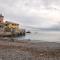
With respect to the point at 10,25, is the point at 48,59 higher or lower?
higher

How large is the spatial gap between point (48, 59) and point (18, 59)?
7.47ft

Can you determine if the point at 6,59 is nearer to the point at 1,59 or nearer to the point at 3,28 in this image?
the point at 1,59

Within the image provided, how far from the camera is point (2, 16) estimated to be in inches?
3322

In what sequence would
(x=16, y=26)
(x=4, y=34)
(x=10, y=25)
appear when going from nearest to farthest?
(x=4, y=34) → (x=10, y=25) → (x=16, y=26)

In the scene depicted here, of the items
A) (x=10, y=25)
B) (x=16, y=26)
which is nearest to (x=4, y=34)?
(x=10, y=25)

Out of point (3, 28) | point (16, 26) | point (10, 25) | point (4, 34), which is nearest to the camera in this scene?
point (4, 34)

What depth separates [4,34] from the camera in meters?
63.2

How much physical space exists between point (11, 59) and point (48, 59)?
2.80 m

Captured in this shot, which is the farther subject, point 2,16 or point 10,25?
point 2,16

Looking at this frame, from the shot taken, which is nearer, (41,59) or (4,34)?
(41,59)

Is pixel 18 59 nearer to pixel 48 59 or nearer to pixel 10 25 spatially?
pixel 48 59

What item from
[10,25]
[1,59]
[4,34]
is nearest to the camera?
[1,59]

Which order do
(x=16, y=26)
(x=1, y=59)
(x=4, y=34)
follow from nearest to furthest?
(x=1, y=59) < (x=4, y=34) < (x=16, y=26)

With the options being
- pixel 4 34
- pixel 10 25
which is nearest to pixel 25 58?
pixel 4 34
